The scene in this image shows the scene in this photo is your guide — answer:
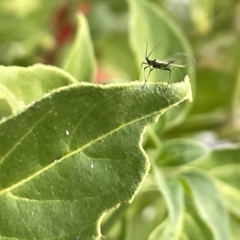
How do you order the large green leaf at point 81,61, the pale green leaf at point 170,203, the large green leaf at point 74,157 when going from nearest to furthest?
the large green leaf at point 74,157 → the pale green leaf at point 170,203 → the large green leaf at point 81,61

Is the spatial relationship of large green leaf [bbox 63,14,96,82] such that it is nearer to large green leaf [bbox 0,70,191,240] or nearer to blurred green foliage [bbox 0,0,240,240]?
blurred green foliage [bbox 0,0,240,240]

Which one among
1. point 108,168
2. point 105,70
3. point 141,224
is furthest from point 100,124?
point 105,70

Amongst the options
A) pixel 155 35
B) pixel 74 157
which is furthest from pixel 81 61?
pixel 74 157

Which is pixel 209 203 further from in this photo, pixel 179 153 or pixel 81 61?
pixel 81 61

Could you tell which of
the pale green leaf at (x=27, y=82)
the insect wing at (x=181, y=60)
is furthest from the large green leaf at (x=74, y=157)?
the insect wing at (x=181, y=60)

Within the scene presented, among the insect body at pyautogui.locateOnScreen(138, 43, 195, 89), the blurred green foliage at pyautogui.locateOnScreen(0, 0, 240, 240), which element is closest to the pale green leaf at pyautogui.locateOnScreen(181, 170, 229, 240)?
the blurred green foliage at pyautogui.locateOnScreen(0, 0, 240, 240)

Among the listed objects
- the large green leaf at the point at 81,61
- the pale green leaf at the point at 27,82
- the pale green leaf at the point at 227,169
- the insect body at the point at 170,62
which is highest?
the large green leaf at the point at 81,61

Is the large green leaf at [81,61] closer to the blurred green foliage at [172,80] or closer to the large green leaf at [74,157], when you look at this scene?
the blurred green foliage at [172,80]
